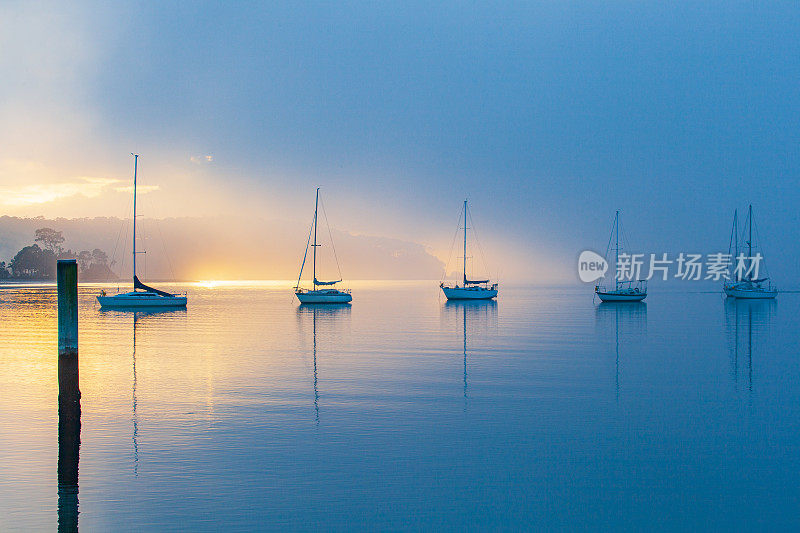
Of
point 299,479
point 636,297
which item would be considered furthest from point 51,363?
point 636,297

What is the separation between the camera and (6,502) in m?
11.6

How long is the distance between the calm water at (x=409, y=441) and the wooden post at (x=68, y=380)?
30 centimetres

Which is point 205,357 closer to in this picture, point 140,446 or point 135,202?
point 140,446

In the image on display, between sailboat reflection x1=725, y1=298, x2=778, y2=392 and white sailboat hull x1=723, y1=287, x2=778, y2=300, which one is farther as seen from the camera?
white sailboat hull x1=723, y1=287, x2=778, y2=300

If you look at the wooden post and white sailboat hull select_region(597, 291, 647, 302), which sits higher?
the wooden post

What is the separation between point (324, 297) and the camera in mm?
90062

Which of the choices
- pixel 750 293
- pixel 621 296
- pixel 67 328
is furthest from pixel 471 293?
pixel 67 328

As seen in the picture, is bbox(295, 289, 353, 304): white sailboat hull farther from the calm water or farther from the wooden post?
the wooden post

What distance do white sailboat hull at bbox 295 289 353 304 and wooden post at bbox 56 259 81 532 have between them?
74774 millimetres

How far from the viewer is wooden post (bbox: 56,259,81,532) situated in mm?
13107

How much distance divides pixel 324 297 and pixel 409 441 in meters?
75.5

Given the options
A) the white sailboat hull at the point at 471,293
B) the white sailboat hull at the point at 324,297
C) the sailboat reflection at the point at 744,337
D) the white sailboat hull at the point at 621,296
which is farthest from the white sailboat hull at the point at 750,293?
the white sailboat hull at the point at 324,297

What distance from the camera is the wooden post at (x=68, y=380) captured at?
13.1m

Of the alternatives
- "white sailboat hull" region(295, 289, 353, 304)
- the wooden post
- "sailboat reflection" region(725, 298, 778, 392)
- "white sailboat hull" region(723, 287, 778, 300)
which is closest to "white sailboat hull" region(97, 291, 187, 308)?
"white sailboat hull" region(295, 289, 353, 304)
